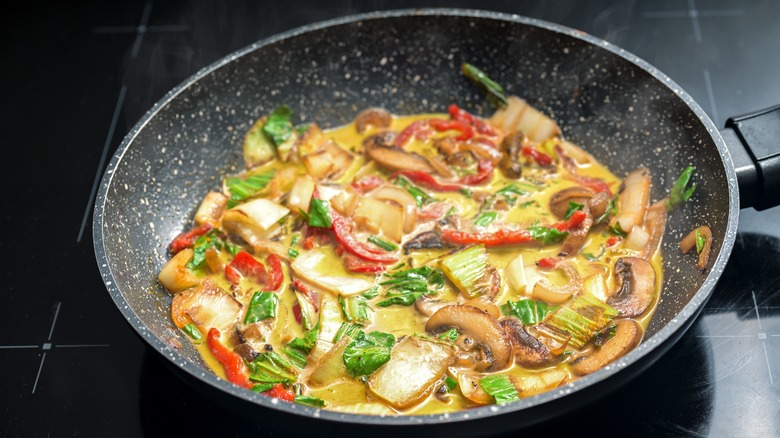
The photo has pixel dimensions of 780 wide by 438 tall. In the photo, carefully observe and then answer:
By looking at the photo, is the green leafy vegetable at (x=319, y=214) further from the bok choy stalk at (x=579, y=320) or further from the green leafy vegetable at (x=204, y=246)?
the bok choy stalk at (x=579, y=320)

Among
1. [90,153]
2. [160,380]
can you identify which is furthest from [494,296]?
[90,153]

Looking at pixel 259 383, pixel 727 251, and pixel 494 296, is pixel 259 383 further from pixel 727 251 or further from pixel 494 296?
pixel 727 251

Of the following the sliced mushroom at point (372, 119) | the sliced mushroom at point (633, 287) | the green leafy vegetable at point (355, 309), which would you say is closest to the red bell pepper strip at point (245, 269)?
the green leafy vegetable at point (355, 309)

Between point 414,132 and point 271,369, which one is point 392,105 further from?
point 271,369

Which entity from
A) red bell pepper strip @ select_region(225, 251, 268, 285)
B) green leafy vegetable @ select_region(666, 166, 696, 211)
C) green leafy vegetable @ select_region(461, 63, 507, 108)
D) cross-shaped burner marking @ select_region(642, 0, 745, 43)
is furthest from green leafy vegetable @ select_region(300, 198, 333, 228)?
cross-shaped burner marking @ select_region(642, 0, 745, 43)

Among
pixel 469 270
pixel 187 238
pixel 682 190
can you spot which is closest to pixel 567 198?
pixel 682 190

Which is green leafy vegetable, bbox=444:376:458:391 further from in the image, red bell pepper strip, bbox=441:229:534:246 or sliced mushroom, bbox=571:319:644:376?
red bell pepper strip, bbox=441:229:534:246

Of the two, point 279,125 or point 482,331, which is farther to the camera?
point 279,125
